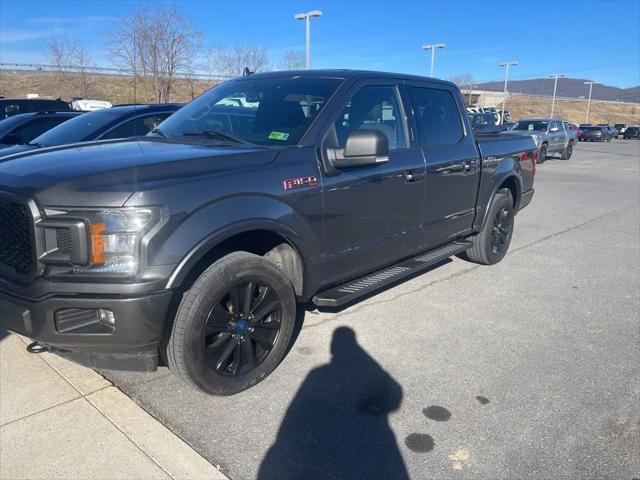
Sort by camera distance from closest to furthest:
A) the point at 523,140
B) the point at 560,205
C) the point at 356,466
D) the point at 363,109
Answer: the point at 356,466, the point at 363,109, the point at 523,140, the point at 560,205

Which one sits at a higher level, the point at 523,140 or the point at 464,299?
the point at 523,140

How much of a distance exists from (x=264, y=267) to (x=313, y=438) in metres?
1.00

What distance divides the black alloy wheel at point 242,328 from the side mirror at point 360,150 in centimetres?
97

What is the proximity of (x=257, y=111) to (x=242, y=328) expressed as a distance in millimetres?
1672

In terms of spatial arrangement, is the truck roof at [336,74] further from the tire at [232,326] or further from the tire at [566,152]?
the tire at [566,152]

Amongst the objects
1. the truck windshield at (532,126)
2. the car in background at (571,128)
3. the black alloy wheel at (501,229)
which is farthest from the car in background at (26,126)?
the car in background at (571,128)

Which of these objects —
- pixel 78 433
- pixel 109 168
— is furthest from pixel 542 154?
pixel 78 433

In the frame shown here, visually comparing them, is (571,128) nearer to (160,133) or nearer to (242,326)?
(160,133)

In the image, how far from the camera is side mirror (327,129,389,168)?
326cm

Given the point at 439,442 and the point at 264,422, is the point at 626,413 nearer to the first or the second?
the point at 439,442

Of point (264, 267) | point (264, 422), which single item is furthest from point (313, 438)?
point (264, 267)

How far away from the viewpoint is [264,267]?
3053mm

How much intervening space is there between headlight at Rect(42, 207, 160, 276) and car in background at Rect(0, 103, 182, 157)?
13.0ft

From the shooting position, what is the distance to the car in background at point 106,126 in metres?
6.02
